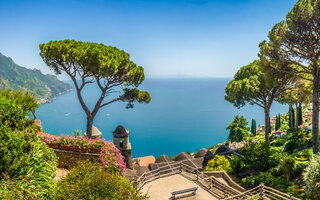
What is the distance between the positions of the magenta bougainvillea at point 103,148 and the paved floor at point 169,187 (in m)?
2.38

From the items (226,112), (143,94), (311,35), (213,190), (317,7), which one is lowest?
(213,190)

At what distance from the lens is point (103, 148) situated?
10.7 m

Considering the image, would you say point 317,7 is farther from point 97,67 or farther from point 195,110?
point 195,110

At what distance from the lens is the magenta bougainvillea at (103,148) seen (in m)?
10.0

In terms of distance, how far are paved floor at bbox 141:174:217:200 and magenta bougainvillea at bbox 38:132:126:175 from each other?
2.38 metres

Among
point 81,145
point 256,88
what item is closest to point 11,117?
point 81,145

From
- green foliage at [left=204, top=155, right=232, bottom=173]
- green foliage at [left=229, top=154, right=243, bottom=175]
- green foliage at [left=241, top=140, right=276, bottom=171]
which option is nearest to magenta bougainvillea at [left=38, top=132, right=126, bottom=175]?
green foliage at [left=204, top=155, right=232, bottom=173]

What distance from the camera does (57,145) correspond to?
37.1ft

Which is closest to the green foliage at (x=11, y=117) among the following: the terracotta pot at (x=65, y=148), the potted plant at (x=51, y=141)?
the terracotta pot at (x=65, y=148)

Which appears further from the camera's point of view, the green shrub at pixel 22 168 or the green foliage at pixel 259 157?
the green foliage at pixel 259 157

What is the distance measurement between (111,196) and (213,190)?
26.9ft

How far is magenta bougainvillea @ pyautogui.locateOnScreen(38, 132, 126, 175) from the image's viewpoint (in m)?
10.0

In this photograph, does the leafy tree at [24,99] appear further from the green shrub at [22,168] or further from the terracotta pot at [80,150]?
the green shrub at [22,168]

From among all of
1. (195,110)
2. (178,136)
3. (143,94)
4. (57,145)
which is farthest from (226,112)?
(57,145)
